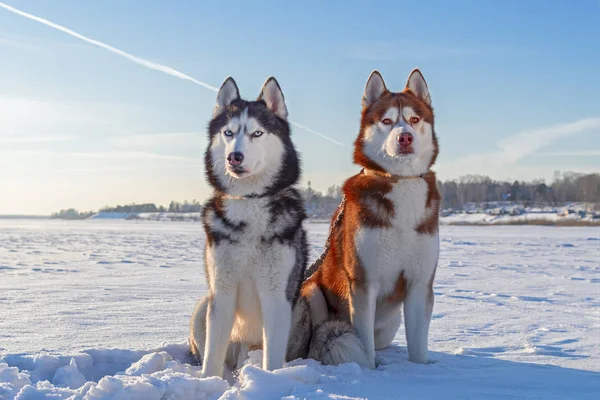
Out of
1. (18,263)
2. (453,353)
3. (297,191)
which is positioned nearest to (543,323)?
(453,353)

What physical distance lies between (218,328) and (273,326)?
372 mm

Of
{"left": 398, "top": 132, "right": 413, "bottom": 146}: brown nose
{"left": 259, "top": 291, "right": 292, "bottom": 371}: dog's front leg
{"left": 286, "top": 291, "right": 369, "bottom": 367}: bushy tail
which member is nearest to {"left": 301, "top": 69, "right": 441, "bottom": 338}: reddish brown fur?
{"left": 286, "top": 291, "right": 369, "bottom": 367}: bushy tail

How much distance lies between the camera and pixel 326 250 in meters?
4.46

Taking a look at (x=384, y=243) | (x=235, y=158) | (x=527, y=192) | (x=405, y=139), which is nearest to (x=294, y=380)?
(x=384, y=243)

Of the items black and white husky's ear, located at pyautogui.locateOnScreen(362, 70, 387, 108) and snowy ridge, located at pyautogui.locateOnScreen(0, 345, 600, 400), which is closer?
snowy ridge, located at pyautogui.locateOnScreen(0, 345, 600, 400)

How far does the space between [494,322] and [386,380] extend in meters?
3.01

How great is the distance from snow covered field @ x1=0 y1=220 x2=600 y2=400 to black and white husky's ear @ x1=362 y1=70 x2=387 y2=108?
4.40 feet

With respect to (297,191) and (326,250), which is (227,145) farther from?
(326,250)

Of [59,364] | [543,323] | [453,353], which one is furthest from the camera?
[543,323]

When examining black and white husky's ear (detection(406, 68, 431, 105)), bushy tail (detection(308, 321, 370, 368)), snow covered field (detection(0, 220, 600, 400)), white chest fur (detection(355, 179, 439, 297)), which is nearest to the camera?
snow covered field (detection(0, 220, 600, 400))

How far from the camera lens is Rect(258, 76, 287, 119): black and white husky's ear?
12.2ft

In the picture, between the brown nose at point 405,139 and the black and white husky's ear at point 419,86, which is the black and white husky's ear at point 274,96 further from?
the black and white husky's ear at point 419,86

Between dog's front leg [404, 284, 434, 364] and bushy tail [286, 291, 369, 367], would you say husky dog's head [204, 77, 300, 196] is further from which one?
dog's front leg [404, 284, 434, 364]

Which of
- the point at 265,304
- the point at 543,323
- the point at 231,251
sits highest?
the point at 231,251
